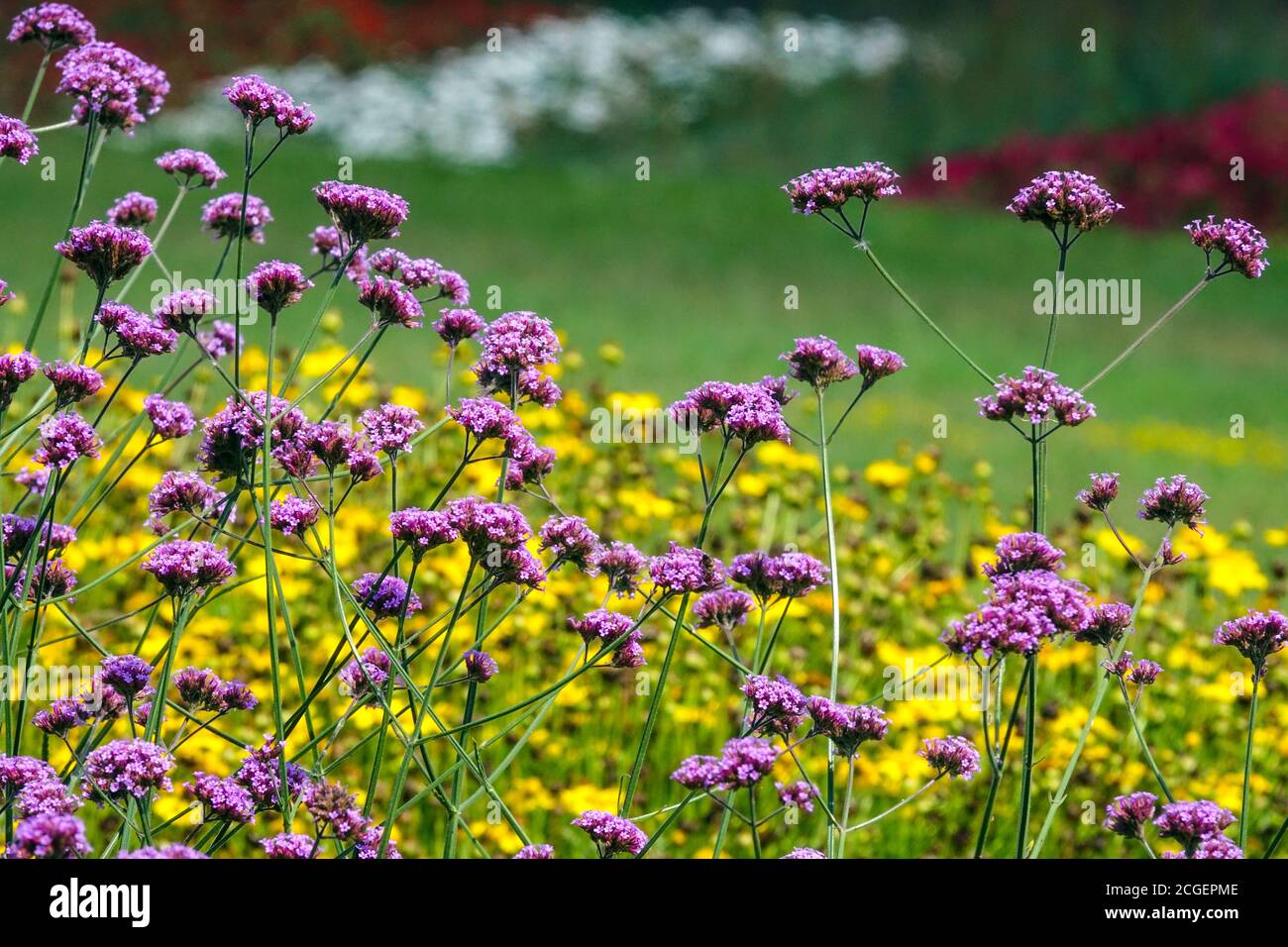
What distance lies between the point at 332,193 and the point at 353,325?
7241 millimetres

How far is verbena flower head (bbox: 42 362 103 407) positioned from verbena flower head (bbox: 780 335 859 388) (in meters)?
1.02

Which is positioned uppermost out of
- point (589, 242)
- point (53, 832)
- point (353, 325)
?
point (589, 242)

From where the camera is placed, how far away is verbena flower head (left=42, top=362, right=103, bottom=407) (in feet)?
6.74

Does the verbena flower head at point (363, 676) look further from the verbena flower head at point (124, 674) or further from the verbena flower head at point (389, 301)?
the verbena flower head at point (389, 301)

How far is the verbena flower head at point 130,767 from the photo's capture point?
1752 mm

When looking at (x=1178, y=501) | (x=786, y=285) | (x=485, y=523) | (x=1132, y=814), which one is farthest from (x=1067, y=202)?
(x=786, y=285)

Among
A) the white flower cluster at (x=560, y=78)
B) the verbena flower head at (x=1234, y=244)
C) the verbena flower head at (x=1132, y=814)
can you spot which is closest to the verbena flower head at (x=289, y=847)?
the verbena flower head at (x=1132, y=814)

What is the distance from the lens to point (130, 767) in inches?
69.1

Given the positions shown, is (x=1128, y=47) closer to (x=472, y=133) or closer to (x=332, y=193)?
(x=472, y=133)

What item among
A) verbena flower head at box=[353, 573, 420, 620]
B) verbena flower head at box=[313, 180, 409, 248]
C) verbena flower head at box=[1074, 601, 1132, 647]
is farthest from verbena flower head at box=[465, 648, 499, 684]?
verbena flower head at box=[1074, 601, 1132, 647]

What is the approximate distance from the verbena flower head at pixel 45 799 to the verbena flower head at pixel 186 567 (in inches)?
11.8
